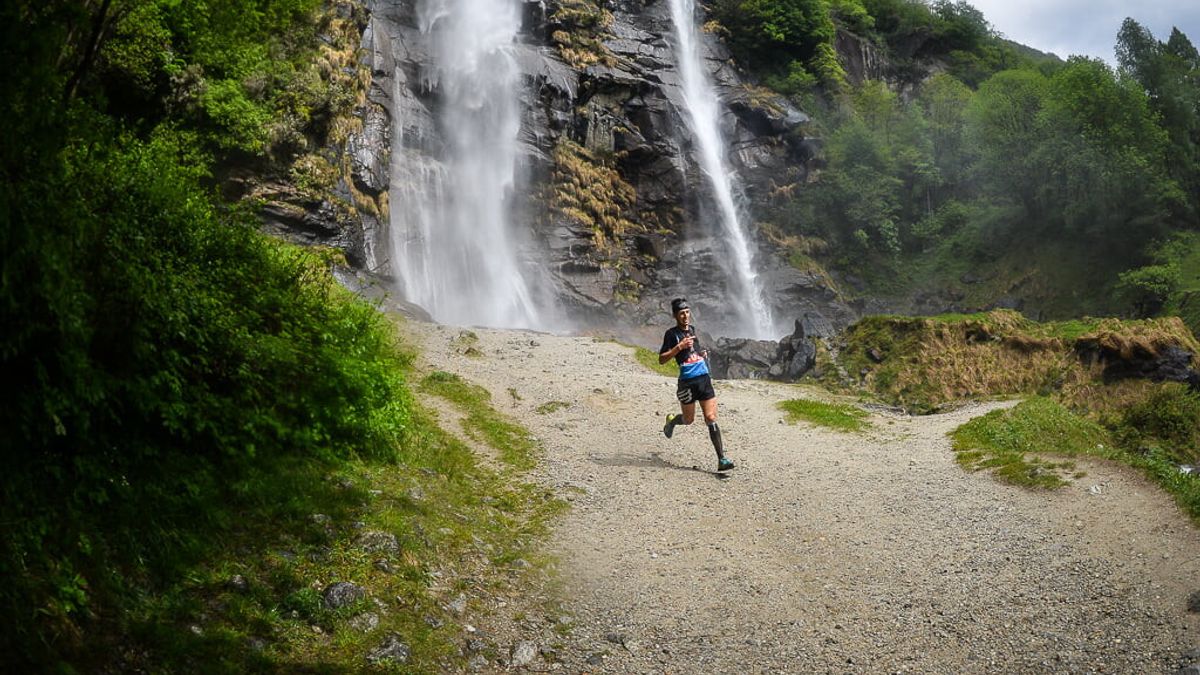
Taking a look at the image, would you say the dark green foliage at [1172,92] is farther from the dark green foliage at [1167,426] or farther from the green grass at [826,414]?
the green grass at [826,414]

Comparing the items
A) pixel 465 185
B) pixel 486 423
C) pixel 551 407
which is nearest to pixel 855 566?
pixel 486 423

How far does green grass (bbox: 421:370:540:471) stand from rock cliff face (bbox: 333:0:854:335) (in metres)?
18.2

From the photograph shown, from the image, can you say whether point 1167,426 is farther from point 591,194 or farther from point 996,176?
point 996,176

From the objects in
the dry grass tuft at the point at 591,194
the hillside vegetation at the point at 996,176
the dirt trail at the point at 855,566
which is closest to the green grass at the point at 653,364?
the dirt trail at the point at 855,566

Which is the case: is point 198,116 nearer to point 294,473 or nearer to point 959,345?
point 294,473

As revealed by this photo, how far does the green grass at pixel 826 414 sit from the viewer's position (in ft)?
48.9

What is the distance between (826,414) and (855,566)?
348 inches

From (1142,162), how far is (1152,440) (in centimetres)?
3232

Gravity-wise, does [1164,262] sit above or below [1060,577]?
above

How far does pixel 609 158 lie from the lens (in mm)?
41625

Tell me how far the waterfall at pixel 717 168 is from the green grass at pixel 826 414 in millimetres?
22381

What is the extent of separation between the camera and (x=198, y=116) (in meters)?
19.1

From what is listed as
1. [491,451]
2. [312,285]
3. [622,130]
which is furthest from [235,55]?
[622,130]

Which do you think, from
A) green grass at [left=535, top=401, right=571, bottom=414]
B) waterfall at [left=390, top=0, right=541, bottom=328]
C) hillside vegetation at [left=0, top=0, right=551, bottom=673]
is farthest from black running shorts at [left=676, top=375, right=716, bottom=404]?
waterfall at [left=390, top=0, right=541, bottom=328]
